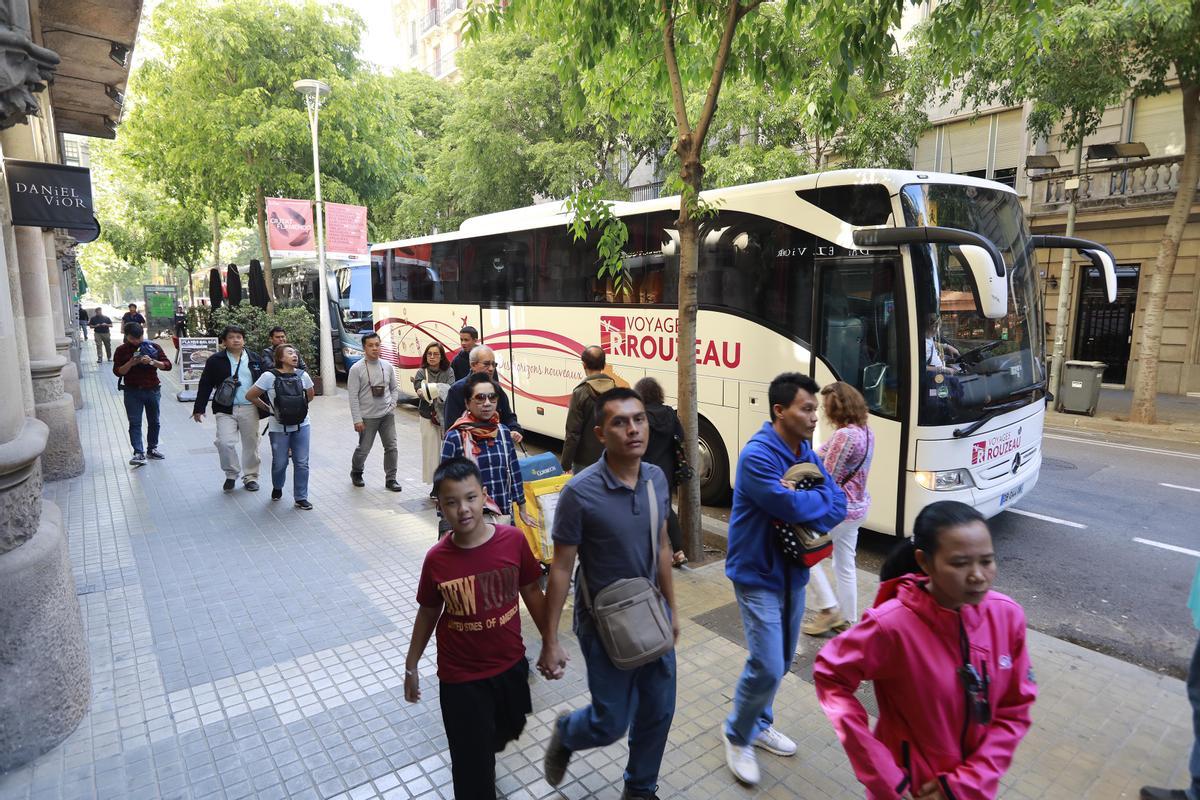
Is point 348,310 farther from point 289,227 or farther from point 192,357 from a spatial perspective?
point 192,357

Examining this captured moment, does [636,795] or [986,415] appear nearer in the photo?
[636,795]

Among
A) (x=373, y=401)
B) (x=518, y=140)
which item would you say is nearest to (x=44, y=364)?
(x=373, y=401)

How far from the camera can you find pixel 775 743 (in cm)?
334

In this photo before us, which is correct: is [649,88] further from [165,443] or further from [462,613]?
[165,443]

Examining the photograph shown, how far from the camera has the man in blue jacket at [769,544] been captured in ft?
9.58

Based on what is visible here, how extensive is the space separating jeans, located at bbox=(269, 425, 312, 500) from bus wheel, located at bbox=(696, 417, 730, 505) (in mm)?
4121

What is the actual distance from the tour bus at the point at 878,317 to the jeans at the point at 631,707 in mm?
3586

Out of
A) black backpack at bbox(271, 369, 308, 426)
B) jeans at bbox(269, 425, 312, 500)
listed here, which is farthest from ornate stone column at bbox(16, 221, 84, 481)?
black backpack at bbox(271, 369, 308, 426)

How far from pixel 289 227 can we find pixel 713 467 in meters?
12.3

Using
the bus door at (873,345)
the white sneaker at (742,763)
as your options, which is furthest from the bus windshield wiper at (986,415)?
the white sneaker at (742,763)

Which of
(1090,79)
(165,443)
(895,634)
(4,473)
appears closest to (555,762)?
(895,634)

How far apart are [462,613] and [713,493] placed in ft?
17.7

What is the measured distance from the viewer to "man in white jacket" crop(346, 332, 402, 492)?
7715mm

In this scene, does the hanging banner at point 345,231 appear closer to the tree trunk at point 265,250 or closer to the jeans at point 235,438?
the tree trunk at point 265,250
